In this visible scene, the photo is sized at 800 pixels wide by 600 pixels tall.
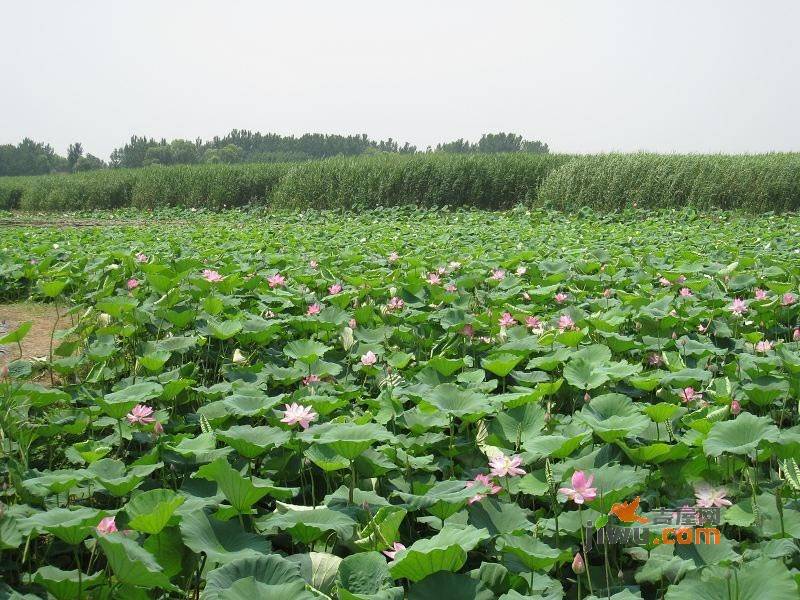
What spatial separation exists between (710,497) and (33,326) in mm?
4205

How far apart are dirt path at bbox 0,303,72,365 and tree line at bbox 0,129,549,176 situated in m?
55.9

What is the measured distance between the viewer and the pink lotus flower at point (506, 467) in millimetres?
1735

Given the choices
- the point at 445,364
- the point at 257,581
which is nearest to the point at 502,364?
the point at 445,364

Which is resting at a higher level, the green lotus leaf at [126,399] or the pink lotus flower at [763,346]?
the pink lotus flower at [763,346]

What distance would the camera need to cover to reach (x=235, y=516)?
1.65m

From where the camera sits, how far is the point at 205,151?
79.0m

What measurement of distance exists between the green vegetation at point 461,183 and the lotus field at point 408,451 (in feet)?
39.7

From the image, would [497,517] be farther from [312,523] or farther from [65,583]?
[65,583]

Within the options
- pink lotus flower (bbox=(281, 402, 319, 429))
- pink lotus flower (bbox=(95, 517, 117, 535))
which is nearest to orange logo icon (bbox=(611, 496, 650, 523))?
pink lotus flower (bbox=(281, 402, 319, 429))

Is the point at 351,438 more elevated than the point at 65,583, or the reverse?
the point at 351,438

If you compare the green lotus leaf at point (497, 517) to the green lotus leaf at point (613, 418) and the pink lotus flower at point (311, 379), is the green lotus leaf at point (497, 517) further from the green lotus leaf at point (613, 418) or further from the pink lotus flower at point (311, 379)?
Result: the pink lotus flower at point (311, 379)

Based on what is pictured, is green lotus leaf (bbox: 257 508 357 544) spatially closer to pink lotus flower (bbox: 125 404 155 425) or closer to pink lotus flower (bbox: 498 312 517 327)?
pink lotus flower (bbox: 125 404 155 425)

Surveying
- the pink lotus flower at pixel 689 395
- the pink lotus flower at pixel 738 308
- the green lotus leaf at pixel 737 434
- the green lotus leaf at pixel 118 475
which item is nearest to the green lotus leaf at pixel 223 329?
the green lotus leaf at pixel 118 475

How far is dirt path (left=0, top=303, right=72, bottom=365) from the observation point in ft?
11.0
